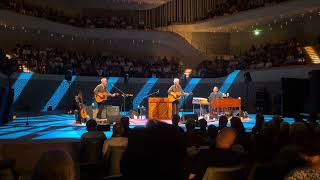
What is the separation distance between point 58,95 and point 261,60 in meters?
11.7

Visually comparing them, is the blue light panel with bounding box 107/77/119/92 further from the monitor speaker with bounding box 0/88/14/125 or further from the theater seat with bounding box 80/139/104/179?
the theater seat with bounding box 80/139/104/179

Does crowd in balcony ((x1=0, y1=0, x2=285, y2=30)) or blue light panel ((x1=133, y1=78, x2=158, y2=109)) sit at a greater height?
crowd in balcony ((x1=0, y1=0, x2=285, y2=30))

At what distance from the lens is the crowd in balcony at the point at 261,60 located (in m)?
21.2

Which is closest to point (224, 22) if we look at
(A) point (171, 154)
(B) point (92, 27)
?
(B) point (92, 27)

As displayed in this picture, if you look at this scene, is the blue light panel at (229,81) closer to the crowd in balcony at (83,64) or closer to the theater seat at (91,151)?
the crowd in balcony at (83,64)

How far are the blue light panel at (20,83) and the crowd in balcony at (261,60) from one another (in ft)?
34.3

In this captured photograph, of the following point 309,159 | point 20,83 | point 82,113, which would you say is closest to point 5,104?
point 82,113

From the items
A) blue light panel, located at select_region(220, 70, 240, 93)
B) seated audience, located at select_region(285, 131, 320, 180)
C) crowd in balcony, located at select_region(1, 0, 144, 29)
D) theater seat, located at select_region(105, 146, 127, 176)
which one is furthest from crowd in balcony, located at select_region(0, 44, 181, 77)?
seated audience, located at select_region(285, 131, 320, 180)

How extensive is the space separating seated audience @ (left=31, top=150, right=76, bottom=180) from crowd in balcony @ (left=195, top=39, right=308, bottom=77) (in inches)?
755

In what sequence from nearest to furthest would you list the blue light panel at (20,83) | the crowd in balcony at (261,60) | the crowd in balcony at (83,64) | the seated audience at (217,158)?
the seated audience at (217,158)
the blue light panel at (20,83)
the crowd in balcony at (261,60)
the crowd in balcony at (83,64)

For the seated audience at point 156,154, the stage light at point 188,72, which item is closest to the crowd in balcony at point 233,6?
the stage light at point 188,72

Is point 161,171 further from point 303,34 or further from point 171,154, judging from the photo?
point 303,34

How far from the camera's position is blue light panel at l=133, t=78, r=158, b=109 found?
25.1 meters

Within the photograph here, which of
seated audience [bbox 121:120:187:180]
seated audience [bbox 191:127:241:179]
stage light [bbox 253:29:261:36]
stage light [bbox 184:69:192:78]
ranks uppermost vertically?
stage light [bbox 253:29:261:36]
